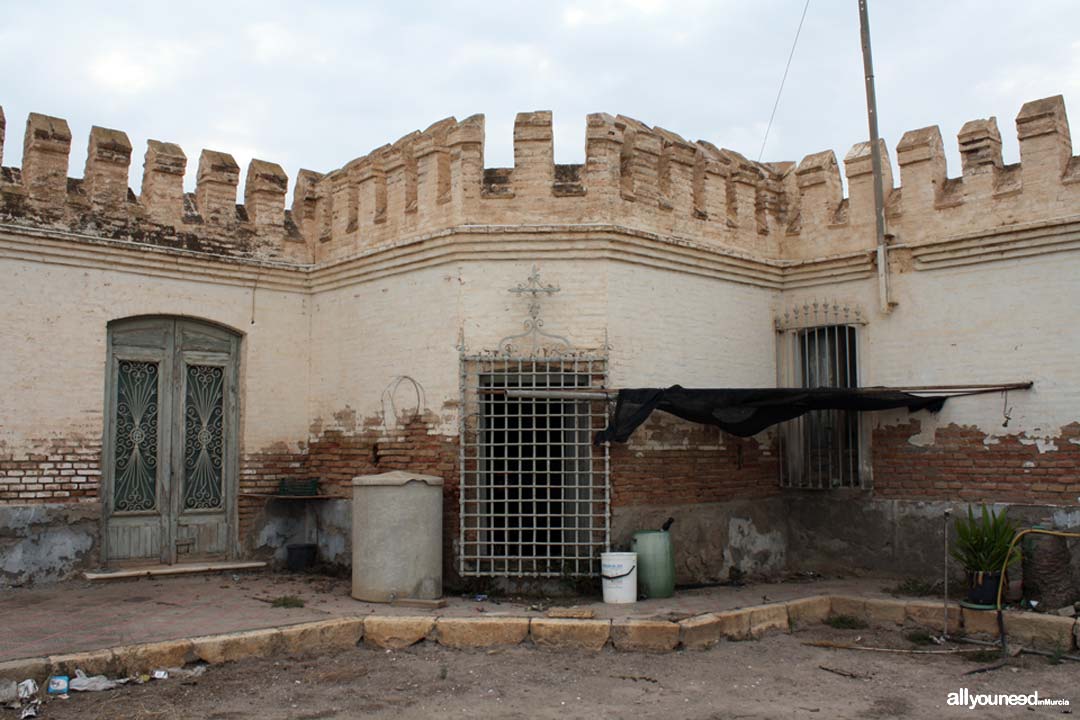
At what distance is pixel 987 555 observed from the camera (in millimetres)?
8328

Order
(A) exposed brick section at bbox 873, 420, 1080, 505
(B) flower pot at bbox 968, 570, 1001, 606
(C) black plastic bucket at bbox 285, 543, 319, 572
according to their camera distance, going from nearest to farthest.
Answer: (B) flower pot at bbox 968, 570, 1001, 606, (A) exposed brick section at bbox 873, 420, 1080, 505, (C) black plastic bucket at bbox 285, 543, 319, 572

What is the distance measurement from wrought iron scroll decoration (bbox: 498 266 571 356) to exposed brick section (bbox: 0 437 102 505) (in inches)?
179

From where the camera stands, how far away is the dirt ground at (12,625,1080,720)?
6.39 metres

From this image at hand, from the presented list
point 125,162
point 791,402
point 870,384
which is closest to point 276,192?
point 125,162

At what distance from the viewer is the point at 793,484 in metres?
11.0

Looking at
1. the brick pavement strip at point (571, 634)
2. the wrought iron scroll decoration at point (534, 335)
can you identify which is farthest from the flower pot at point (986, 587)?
the wrought iron scroll decoration at point (534, 335)

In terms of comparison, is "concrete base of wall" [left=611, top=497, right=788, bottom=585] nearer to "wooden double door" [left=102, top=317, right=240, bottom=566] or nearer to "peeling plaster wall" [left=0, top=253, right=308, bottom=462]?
"peeling plaster wall" [left=0, top=253, right=308, bottom=462]

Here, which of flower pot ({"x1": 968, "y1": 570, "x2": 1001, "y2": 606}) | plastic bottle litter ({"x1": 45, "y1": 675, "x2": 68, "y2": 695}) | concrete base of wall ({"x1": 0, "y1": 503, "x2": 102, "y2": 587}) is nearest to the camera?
plastic bottle litter ({"x1": 45, "y1": 675, "x2": 68, "y2": 695})

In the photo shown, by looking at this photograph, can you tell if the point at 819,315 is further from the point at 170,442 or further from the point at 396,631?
A: the point at 170,442

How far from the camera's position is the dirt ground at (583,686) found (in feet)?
21.0

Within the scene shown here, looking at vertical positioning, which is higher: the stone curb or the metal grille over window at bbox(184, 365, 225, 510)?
the metal grille over window at bbox(184, 365, 225, 510)

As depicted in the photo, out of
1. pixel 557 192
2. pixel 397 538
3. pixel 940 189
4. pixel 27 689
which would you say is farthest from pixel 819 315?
pixel 27 689

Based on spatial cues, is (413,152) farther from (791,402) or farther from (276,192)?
(791,402)

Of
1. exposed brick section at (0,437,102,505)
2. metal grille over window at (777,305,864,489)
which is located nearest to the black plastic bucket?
exposed brick section at (0,437,102,505)
